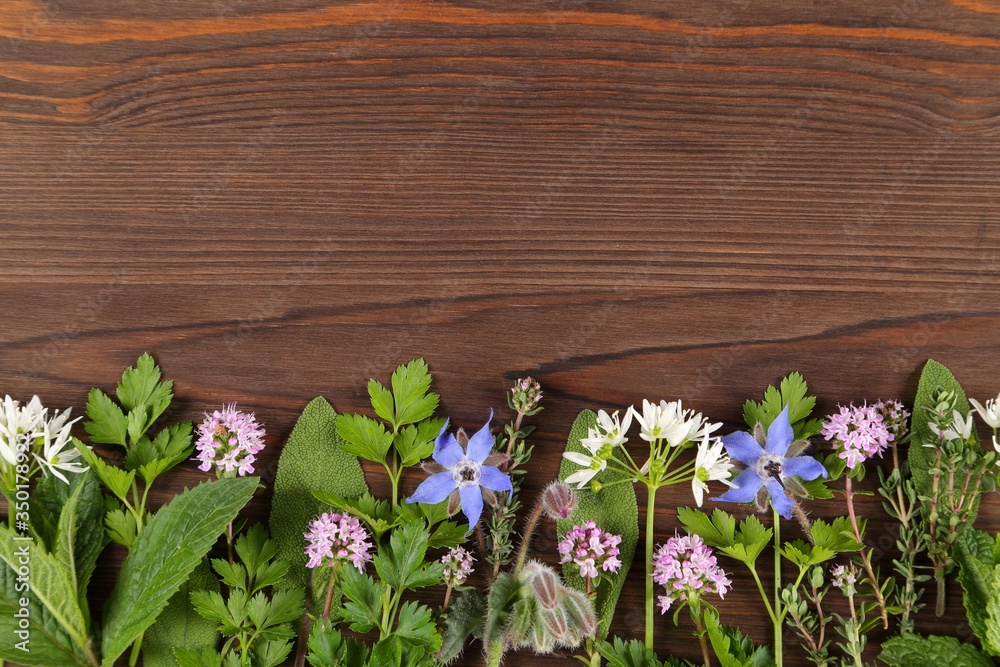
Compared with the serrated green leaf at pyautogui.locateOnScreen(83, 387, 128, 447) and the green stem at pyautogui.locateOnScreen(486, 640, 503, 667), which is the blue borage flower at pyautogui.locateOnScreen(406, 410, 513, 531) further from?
the serrated green leaf at pyautogui.locateOnScreen(83, 387, 128, 447)

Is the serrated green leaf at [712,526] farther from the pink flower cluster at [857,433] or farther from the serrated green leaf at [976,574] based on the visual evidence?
the serrated green leaf at [976,574]

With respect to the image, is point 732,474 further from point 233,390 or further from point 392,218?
point 233,390

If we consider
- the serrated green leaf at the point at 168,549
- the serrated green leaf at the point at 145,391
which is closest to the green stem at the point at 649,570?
the serrated green leaf at the point at 168,549

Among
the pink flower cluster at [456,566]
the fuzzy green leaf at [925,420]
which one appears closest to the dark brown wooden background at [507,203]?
the fuzzy green leaf at [925,420]

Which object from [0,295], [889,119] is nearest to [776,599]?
[889,119]

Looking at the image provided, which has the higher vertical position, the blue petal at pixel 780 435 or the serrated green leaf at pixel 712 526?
the blue petal at pixel 780 435

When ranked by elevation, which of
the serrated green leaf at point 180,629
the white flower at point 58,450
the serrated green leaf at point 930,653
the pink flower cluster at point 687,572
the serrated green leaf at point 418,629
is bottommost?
the serrated green leaf at point 180,629

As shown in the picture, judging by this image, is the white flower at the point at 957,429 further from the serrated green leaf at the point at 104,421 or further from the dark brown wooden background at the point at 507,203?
the serrated green leaf at the point at 104,421

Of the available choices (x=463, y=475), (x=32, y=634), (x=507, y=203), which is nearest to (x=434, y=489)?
(x=463, y=475)

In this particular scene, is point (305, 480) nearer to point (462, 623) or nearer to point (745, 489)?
point (462, 623)
